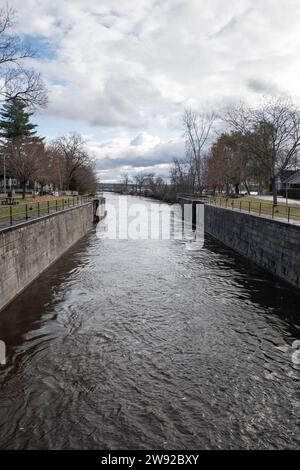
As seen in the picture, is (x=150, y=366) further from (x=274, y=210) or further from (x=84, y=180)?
(x=84, y=180)

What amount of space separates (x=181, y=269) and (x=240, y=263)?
4427 mm

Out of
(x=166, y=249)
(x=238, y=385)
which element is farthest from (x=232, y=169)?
(x=238, y=385)

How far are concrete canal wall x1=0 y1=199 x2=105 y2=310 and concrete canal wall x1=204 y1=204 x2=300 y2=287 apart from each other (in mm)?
11060

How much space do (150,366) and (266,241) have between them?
1276 centimetres

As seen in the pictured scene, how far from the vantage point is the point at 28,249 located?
16328 mm

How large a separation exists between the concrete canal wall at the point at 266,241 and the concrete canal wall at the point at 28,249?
36.3 feet

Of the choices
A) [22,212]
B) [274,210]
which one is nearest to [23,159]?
[22,212]

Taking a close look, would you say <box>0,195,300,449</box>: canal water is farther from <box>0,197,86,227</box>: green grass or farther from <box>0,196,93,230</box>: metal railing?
<box>0,197,86,227</box>: green grass

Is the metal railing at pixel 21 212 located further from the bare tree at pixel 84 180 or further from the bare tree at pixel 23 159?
the bare tree at pixel 84 180

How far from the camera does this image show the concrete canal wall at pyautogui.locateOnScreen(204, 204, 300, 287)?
1627 centimetres

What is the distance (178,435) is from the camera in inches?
262

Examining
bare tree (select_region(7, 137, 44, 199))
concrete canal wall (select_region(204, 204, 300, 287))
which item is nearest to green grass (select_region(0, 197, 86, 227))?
concrete canal wall (select_region(204, 204, 300, 287))

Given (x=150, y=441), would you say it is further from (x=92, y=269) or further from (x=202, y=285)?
(x=92, y=269)

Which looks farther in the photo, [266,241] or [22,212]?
[266,241]
